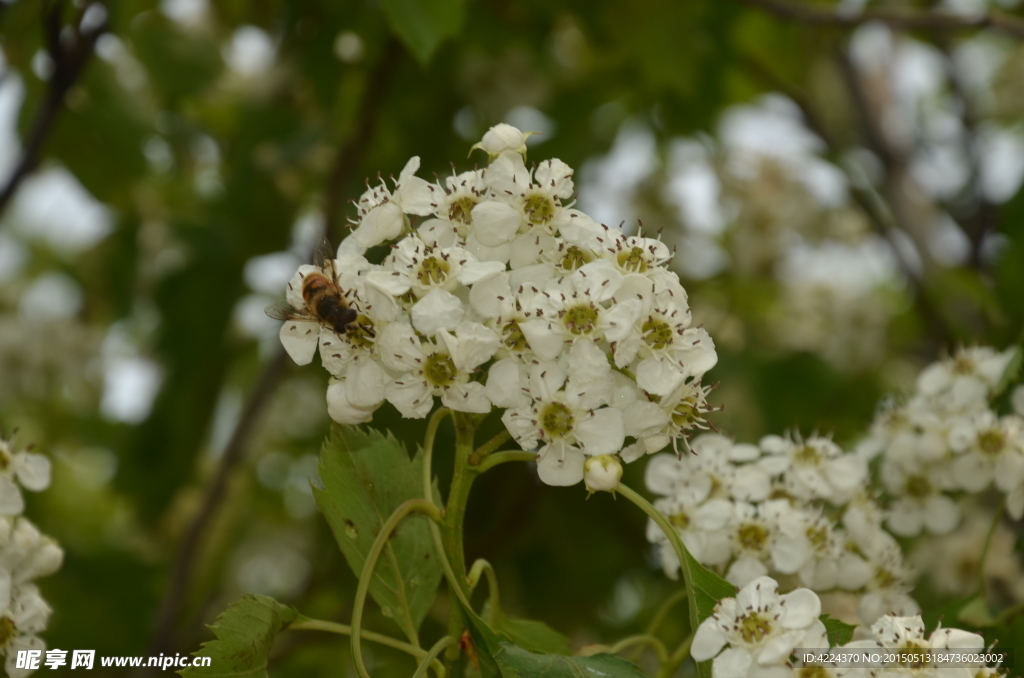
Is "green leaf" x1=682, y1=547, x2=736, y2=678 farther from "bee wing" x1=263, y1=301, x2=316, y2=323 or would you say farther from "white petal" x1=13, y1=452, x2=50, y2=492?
"white petal" x1=13, y1=452, x2=50, y2=492

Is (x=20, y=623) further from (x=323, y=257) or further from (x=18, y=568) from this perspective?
(x=323, y=257)

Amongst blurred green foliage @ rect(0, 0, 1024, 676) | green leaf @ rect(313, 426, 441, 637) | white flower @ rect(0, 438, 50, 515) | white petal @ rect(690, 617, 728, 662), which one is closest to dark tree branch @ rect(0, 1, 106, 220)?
blurred green foliage @ rect(0, 0, 1024, 676)

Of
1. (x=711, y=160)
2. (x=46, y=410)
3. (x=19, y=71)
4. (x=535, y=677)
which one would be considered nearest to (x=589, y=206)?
(x=711, y=160)

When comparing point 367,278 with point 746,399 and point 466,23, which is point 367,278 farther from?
point 746,399

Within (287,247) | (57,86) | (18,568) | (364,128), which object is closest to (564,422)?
(18,568)

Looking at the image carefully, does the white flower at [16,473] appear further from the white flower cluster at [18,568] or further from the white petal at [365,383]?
the white petal at [365,383]
